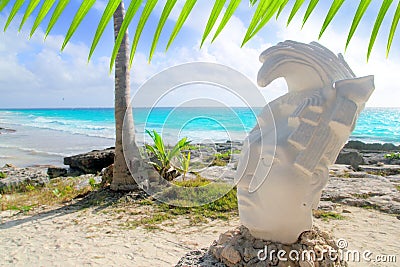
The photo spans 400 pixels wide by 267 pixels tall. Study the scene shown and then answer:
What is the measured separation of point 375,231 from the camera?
432 cm

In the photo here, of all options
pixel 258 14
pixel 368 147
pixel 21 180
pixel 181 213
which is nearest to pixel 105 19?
pixel 258 14

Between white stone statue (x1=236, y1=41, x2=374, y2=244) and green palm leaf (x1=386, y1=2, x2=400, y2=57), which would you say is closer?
green palm leaf (x1=386, y1=2, x2=400, y2=57)

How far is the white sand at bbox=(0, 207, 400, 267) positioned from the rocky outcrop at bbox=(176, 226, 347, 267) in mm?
636

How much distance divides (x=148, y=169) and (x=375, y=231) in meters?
3.51

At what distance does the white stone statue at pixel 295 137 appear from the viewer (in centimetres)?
249

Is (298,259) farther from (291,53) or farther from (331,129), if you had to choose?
(291,53)

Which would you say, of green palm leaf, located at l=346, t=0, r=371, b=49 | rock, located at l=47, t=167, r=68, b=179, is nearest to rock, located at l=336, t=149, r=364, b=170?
rock, located at l=47, t=167, r=68, b=179

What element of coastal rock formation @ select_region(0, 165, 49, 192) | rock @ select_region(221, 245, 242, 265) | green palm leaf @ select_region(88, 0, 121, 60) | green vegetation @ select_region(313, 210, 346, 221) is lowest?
coastal rock formation @ select_region(0, 165, 49, 192)

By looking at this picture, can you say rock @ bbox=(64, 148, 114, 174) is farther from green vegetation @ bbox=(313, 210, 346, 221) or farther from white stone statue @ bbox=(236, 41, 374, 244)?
white stone statue @ bbox=(236, 41, 374, 244)

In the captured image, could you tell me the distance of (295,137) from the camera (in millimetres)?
2512

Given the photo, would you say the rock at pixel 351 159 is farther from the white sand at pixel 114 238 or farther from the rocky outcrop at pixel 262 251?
the rocky outcrop at pixel 262 251

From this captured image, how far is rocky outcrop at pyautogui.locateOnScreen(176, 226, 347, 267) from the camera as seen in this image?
2.68 meters

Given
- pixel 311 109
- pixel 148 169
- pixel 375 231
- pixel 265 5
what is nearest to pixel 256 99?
pixel 311 109

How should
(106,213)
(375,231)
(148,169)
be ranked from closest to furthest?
(375,231) → (106,213) → (148,169)
